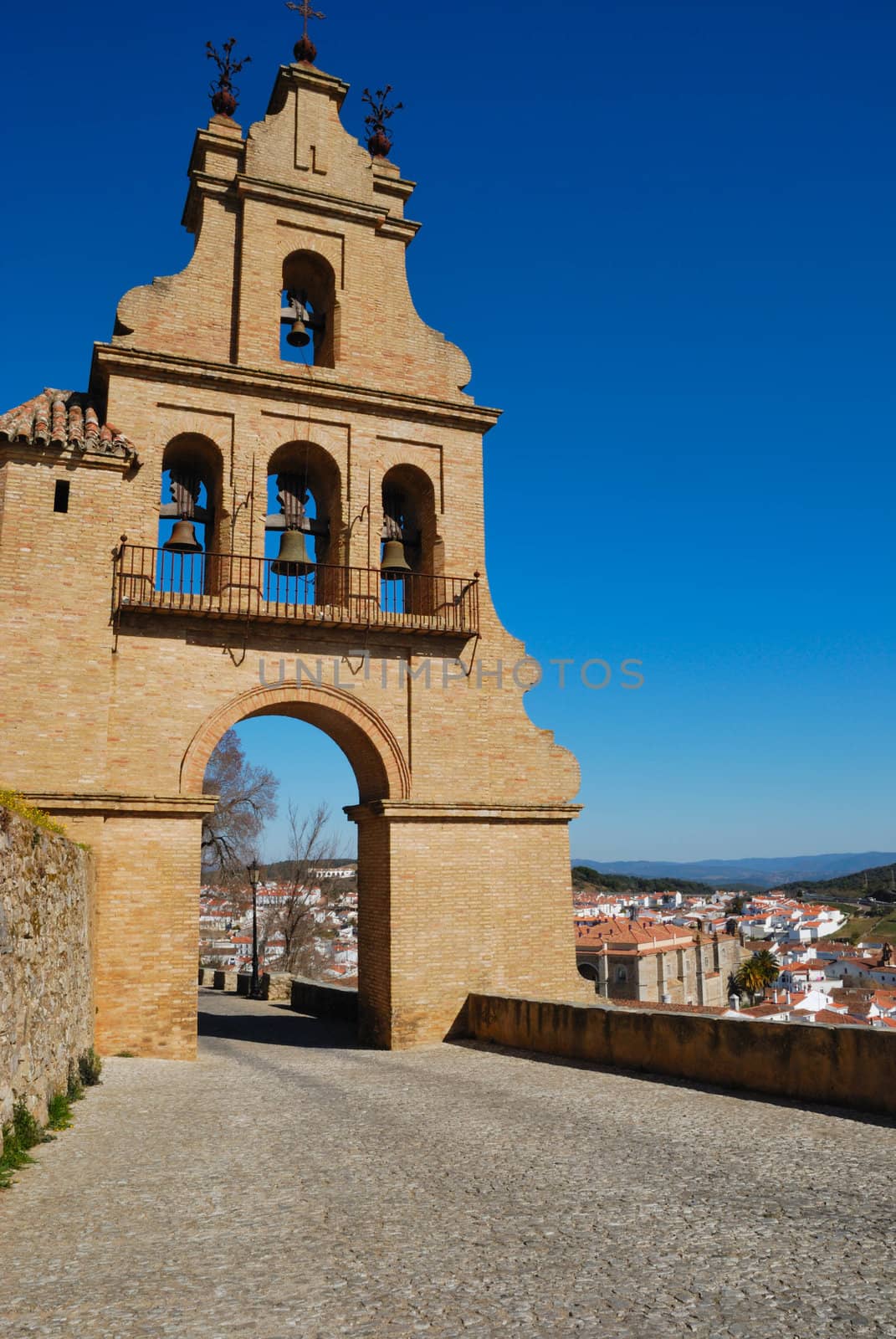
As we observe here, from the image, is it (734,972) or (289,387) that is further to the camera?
(734,972)

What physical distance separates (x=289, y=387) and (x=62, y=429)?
3.39 meters

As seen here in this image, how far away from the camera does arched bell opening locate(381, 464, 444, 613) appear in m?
14.7

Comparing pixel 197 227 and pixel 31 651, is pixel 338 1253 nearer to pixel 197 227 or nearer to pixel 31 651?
pixel 31 651

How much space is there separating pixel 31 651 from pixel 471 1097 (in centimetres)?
767

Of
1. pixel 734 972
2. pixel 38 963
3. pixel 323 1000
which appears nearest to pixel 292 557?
→ pixel 38 963

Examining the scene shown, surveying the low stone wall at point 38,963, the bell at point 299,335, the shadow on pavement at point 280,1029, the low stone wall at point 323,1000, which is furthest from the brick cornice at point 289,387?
the low stone wall at point 323,1000

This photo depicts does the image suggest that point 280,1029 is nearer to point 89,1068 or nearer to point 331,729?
point 331,729

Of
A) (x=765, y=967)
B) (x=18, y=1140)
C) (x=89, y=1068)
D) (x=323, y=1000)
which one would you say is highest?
(x=18, y=1140)

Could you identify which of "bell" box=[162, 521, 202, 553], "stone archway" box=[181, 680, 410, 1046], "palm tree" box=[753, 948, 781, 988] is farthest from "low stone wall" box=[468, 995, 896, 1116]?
"palm tree" box=[753, 948, 781, 988]

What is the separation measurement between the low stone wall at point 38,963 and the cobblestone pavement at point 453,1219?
0.58 metres

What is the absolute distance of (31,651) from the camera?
39.1 ft

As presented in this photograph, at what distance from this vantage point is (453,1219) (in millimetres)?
5305

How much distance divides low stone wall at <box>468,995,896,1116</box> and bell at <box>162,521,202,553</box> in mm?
7875

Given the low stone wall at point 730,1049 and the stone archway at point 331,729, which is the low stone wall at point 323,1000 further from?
the low stone wall at point 730,1049
